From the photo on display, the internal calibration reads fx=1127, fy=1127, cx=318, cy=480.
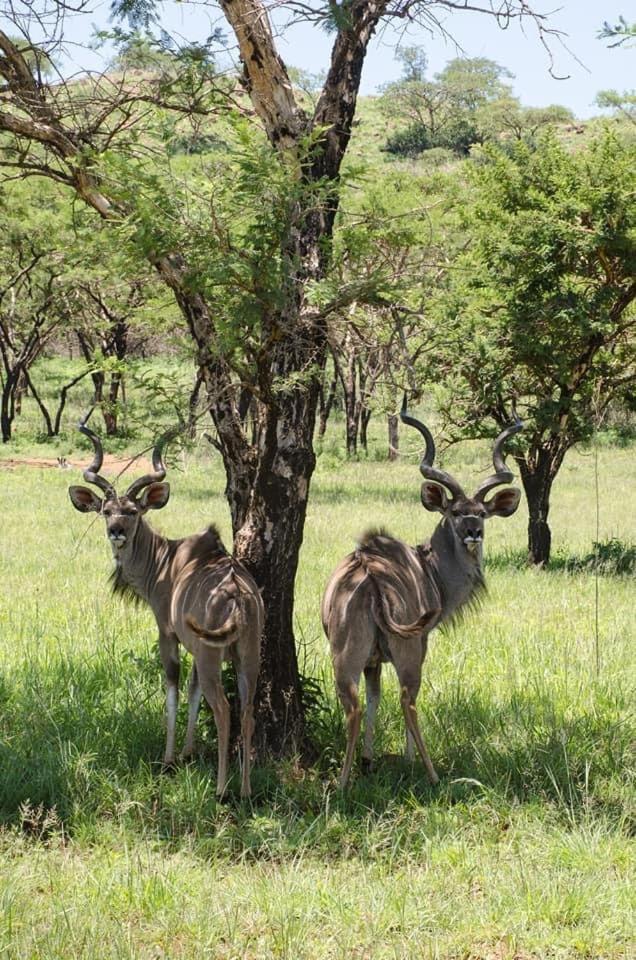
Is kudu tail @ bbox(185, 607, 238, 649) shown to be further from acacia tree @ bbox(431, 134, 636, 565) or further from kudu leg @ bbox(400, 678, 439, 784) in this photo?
acacia tree @ bbox(431, 134, 636, 565)

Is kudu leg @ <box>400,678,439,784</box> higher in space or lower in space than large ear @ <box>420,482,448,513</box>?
lower

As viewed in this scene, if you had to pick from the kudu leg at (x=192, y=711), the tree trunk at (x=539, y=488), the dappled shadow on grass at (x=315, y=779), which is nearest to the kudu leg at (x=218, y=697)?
the dappled shadow on grass at (x=315, y=779)

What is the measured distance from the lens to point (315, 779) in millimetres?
5867

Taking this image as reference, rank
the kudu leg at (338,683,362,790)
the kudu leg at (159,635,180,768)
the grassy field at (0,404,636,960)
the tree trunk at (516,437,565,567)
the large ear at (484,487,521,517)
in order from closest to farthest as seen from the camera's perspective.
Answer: the grassy field at (0,404,636,960)
the kudu leg at (338,683,362,790)
the kudu leg at (159,635,180,768)
the large ear at (484,487,521,517)
the tree trunk at (516,437,565,567)

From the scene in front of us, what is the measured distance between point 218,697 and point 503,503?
2130 mm

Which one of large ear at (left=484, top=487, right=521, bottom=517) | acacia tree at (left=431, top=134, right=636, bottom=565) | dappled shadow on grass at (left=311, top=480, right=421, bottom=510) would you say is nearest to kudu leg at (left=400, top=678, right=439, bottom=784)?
large ear at (left=484, top=487, right=521, bottom=517)

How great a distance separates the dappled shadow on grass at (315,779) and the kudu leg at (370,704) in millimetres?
113

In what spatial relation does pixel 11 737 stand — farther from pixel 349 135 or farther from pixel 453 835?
pixel 349 135

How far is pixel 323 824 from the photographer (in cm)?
532

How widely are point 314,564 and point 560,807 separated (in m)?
6.90

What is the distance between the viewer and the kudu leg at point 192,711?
19.5ft

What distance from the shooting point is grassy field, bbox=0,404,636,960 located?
4.20 meters

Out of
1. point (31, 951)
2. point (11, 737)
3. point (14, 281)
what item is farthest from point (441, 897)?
point (14, 281)

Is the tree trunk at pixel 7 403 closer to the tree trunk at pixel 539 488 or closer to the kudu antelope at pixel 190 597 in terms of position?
the tree trunk at pixel 539 488
